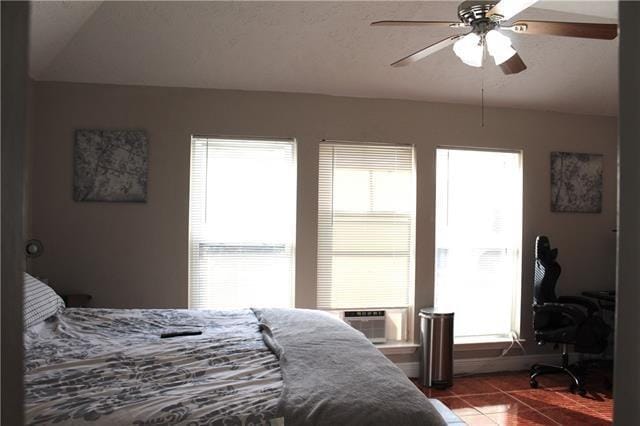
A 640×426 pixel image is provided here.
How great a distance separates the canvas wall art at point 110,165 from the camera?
3779 mm

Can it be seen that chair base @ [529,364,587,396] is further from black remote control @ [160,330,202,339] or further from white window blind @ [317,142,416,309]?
black remote control @ [160,330,202,339]

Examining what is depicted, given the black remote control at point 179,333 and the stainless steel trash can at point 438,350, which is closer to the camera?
the black remote control at point 179,333

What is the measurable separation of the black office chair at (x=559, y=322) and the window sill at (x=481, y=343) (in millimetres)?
321

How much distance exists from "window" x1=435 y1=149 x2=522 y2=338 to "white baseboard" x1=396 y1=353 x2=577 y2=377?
247 mm

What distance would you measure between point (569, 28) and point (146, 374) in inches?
95.0

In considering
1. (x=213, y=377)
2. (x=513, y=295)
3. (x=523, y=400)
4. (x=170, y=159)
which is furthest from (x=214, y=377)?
(x=513, y=295)

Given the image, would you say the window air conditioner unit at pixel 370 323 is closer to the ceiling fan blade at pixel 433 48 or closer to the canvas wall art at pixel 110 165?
the canvas wall art at pixel 110 165

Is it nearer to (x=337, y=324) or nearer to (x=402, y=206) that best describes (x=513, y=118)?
(x=402, y=206)

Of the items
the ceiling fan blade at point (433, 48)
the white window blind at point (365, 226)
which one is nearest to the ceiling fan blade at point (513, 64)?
the ceiling fan blade at point (433, 48)

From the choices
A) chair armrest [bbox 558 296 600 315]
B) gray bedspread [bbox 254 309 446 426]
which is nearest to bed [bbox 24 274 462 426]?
gray bedspread [bbox 254 309 446 426]

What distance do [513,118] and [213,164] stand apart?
2877 millimetres

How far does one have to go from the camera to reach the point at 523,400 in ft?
12.4

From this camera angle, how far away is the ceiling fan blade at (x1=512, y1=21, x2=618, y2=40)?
2080mm

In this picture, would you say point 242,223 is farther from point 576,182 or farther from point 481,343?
point 576,182
